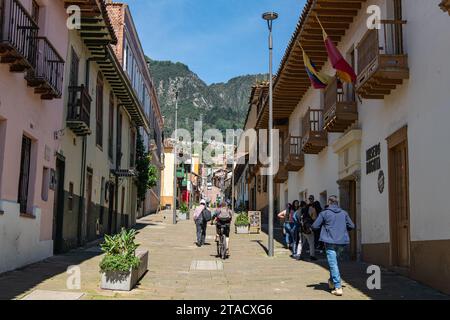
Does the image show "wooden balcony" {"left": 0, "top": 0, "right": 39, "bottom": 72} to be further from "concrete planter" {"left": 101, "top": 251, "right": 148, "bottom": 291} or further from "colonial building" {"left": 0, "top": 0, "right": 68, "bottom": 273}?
"concrete planter" {"left": 101, "top": 251, "right": 148, "bottom": 291}

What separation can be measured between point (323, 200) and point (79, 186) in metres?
8.48

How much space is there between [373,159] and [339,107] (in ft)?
6.87

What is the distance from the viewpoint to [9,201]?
10.8 m

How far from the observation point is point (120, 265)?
9.56 meters

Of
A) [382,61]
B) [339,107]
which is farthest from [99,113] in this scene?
[382,61]

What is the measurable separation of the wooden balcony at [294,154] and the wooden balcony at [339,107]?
6781mm

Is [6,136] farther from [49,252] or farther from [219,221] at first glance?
[219,221]

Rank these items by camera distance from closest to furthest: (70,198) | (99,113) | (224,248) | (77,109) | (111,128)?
(77,109) < (224,248) < (70,198) < (99,113) < (111,128)

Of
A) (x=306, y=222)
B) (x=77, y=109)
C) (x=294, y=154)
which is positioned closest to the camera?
(x=306, y=222)

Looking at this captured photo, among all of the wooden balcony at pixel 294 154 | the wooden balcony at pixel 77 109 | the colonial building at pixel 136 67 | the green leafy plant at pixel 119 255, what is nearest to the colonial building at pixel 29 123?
the wooden balcony at pixel 77 109

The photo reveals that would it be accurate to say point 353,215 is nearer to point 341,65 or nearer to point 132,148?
point 341,65

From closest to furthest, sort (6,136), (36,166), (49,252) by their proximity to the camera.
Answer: (6,136)
(36,166)
(49,252)
